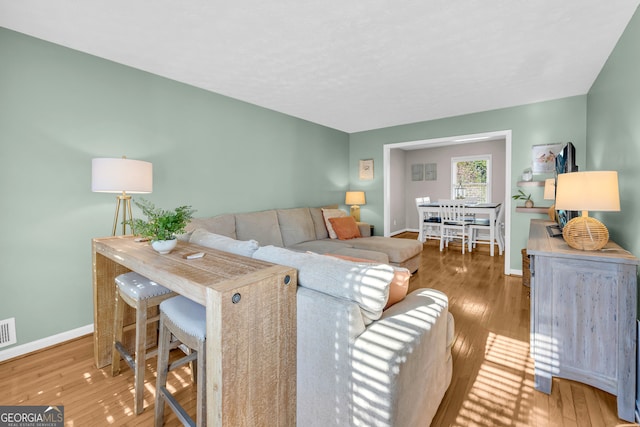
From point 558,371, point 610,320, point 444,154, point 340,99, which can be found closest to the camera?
point 610,320

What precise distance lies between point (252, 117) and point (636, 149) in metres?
3.65

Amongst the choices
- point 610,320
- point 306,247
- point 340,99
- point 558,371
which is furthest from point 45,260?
point 610,320

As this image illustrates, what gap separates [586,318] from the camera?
1582 mm

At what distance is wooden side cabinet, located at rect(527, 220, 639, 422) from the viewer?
1473 mm

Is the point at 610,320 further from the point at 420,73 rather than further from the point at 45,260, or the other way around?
the point at 45,260

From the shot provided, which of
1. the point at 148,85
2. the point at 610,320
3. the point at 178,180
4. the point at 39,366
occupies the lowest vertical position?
the point at 39,366

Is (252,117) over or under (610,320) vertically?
over

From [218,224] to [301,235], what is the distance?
1.24 meters

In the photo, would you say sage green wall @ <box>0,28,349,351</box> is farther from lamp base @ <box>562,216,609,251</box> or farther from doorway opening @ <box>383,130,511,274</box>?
lamp base @ <box>562,216,609,251</box>

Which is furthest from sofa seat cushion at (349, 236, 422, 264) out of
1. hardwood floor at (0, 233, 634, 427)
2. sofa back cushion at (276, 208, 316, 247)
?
hardwood floor at (0, 233, 634, 427)

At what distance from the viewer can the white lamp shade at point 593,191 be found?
1607mm

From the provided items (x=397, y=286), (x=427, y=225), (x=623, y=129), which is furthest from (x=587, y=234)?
(x=427, y=225)

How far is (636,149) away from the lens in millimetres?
1825

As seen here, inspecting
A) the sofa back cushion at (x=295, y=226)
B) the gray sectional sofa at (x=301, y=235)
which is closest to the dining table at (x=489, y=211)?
the gray sectional sofa at (x=301, y=235)
